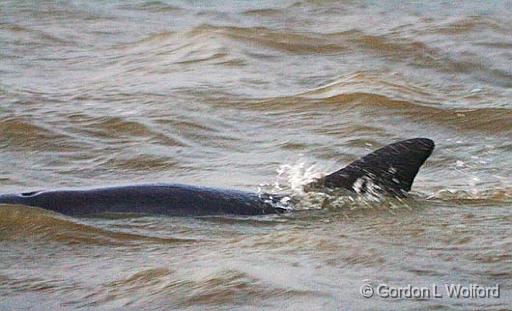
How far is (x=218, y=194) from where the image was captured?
7.23 meters

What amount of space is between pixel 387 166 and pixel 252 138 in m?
2.69

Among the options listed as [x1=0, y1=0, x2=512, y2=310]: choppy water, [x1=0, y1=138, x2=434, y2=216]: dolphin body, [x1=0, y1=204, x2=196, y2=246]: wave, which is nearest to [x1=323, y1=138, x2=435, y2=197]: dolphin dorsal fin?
[x1=0, y1=138, x2=434, y2=216]: dolphin body

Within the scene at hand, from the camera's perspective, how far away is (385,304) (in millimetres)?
5762

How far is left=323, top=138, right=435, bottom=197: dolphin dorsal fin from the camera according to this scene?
703 cm

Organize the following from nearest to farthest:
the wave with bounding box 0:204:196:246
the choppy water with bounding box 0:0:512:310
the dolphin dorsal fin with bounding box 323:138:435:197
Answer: the choppy water with bounding box 0:0:512:310, the wave with bounding box 0:204:196:246, the dolphin dorsal fin with bounding box 323:138:435:197

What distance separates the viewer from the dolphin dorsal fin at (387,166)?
23.1ft

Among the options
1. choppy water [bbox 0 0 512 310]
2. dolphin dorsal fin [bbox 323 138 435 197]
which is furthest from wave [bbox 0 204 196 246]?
dolphin dorsal fin [bbox 323 138 435 197]

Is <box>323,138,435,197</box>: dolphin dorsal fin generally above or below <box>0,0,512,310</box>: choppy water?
above

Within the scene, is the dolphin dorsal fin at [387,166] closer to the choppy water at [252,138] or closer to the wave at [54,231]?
the choppy water at [252,138]

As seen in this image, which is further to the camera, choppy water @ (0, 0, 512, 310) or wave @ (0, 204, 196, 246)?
wave @ (0, 204, 196, 246)

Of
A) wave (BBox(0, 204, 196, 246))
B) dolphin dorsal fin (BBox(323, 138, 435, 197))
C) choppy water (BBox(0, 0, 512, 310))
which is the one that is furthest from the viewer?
dolphin dorsal fin (BBox(323, 138, 435, 197))

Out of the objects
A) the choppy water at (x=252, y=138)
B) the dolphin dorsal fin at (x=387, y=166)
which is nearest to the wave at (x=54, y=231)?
the choppy water at (x=252, y=138)

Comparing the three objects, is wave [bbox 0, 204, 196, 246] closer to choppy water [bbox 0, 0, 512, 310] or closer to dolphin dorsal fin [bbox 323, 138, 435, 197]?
choppy water [bbox 0, 0, 512, 310]

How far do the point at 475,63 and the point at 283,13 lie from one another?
3.17m
